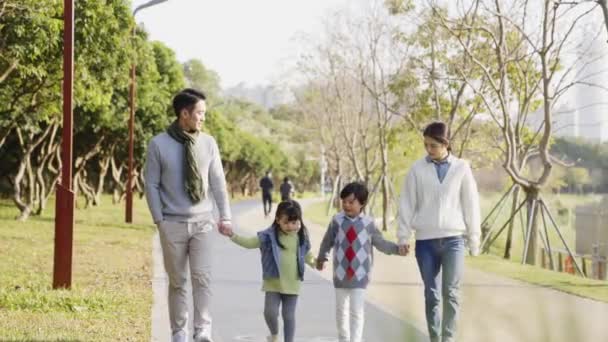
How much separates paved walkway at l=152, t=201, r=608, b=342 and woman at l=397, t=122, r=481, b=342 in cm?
94

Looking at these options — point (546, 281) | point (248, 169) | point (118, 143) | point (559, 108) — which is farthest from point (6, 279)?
point (248, 169)

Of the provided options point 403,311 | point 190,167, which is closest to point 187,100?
point 190,167

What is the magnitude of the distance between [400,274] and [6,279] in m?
5.45

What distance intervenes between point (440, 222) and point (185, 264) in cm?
176

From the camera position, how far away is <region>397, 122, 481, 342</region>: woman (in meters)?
6.92

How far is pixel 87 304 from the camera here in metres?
9.26

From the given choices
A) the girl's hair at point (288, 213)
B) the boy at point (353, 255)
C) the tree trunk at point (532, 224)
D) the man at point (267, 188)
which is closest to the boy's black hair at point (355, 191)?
the boy at point (353, 255)

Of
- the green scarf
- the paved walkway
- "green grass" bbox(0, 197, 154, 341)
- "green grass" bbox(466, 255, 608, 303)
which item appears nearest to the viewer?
the green scarf

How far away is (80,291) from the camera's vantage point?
10.2m

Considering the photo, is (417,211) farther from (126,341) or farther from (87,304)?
(87,304)

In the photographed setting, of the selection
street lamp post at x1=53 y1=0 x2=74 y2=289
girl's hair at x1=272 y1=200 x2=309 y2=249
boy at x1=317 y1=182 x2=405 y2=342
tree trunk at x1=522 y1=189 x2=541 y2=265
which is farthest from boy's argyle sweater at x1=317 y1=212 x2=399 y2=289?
tree trunk at x1=522 y1=189 x2=541 y2=265

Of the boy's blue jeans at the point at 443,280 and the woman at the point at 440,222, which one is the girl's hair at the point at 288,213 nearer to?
the woman at the point at 440,222

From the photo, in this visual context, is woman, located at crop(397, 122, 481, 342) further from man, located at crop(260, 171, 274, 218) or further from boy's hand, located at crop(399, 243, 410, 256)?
man, located at crop(260, 171, 274, 218)

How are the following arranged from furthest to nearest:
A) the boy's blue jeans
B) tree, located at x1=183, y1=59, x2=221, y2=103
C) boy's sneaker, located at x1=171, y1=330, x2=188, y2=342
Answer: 1. tree, located at x1=183, y1=59, x2=221, y2=103
2. the boy's blue jeans
3. boy's sneaker, located at x1=171, y1=330, x2=188, y2=342
